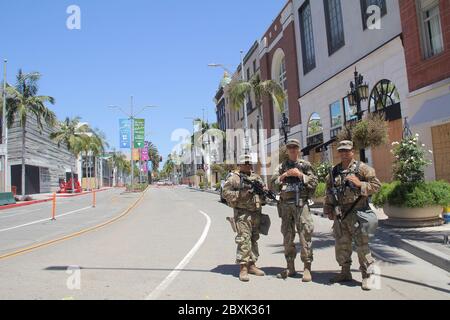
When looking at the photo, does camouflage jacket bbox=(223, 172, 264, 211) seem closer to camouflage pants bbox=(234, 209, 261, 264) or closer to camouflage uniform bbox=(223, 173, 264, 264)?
camouflage uniform bbox=(223, 173, 264, 264)

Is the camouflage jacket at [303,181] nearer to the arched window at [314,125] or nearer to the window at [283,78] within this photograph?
the arched window at [314,125]

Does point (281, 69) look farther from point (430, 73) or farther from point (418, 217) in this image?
point (418, 217)

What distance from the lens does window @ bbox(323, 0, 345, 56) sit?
2609cm

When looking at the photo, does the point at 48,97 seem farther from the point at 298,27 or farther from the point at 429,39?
the point at 429,39

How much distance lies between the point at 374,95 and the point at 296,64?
39.7 feet

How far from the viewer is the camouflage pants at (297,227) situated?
6219 millimetres

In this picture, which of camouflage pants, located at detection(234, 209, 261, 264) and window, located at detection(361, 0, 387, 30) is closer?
camouflage pants, located at detection(234, 209, 261, 264)

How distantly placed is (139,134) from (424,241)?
42.5 m

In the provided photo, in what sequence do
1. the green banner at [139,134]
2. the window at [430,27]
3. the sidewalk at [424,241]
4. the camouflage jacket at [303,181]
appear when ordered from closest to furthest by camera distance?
1. the camouflage jacket at [303,181]
2. the sidewalk at [424,241]
3. the window at [430,27]
4. the green banner at [139,134]

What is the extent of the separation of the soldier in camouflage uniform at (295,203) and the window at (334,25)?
21.2m

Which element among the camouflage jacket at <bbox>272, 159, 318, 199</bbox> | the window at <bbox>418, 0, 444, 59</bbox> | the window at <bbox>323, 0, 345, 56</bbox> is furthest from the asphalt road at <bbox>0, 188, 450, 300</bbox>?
the window at <bbox>323, 0, 345, 56</bbox>

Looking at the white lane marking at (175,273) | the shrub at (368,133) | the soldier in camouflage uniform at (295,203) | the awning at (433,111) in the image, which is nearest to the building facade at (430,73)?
the awning at (433,111)

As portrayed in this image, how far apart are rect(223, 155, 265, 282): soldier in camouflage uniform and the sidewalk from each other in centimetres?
303
